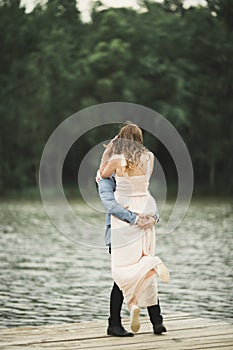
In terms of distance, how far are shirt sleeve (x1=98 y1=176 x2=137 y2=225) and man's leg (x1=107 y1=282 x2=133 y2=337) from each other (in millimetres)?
386

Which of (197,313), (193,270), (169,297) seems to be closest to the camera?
(197,313)

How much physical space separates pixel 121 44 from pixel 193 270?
1074 inches

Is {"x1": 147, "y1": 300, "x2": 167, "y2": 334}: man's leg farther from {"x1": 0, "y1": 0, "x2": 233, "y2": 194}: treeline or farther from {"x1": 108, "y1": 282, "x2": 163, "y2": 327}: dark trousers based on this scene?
{"x1": 0, "y1": 0, "x2": 233, "y2": 194}: treeline

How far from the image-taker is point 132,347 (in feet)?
14.4

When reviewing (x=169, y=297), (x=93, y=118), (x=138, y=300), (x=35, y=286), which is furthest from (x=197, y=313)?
(x=93, y=118)

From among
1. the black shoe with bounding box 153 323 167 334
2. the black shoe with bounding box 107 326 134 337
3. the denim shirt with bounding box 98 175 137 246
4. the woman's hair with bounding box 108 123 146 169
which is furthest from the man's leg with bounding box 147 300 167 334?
the woman's hair with bounding box 108 123 146 169

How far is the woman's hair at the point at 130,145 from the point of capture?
4.55m

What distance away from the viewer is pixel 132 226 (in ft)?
15.1

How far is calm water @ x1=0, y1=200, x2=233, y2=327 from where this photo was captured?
25.2ft

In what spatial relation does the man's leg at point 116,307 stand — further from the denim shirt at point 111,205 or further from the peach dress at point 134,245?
the denim shirt at point 111,205

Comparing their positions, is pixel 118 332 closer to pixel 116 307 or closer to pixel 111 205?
pixel 116 307

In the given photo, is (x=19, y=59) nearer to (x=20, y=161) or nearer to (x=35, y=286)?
(x=20, y=161)

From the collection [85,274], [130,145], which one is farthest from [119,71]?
[130,145]

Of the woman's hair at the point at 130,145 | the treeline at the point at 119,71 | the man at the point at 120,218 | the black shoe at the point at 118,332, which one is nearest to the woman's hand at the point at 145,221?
the man at the point at 120,218
